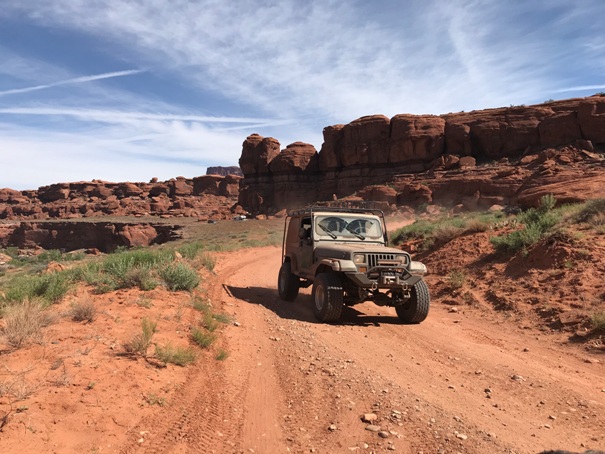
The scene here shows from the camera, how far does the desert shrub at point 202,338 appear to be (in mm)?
5647

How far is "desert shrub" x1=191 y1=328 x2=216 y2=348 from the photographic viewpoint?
5.65 m

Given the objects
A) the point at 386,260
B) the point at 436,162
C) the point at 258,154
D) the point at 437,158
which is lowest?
the point at 386,260

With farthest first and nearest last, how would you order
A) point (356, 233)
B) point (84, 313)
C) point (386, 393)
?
point (356, 233) < point (84, 313) < point (386, 393)

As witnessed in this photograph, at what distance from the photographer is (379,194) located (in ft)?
148

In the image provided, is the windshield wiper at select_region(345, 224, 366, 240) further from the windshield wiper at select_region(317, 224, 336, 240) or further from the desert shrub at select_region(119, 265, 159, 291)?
the desert shrub at select_region(119, 265, 159, 291)

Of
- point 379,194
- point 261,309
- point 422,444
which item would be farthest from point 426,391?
point 379,194

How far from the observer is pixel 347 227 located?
912cm

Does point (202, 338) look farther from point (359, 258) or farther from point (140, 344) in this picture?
point (359, 258)

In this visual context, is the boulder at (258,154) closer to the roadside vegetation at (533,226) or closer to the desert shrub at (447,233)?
the desert shrub at (447,233)

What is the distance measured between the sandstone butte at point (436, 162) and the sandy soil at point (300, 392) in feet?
35.5

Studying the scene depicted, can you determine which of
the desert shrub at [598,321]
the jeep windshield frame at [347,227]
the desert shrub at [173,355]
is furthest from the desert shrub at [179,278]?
the desert shrub at [598,321]

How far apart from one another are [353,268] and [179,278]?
4.14 metres

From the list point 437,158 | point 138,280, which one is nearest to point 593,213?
point 138,280

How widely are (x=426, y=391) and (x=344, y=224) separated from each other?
5058 mm
